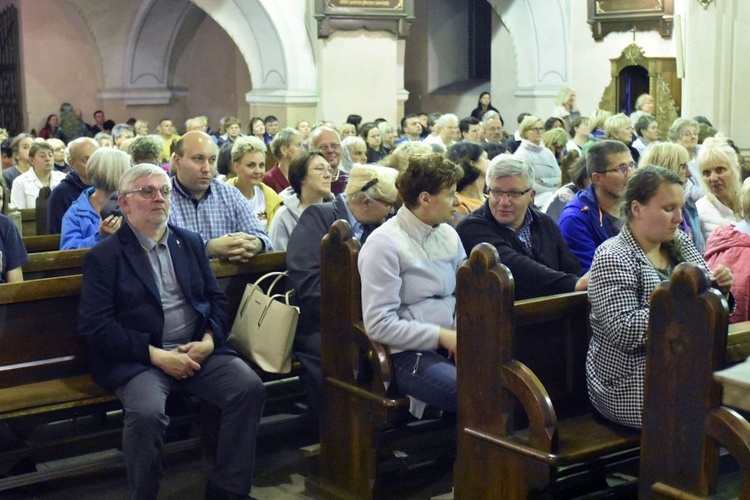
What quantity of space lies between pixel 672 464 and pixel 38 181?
→ 5.90m

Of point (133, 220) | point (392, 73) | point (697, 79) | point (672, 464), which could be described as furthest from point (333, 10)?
point (672, 464)

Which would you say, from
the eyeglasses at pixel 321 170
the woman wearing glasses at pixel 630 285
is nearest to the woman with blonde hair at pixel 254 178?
the eyeglasses at pixel 321 170

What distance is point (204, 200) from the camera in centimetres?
465

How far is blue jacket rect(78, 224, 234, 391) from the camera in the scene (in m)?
3.61

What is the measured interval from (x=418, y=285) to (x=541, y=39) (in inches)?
461

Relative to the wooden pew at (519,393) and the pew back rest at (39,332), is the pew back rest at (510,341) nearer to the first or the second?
the wooden pew at (519,393)

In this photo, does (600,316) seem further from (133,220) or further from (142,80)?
(142,80)

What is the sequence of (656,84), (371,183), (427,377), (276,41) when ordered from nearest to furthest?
1. (427,377)
2. (371,183)
3. (656,84)
4. (276,41)

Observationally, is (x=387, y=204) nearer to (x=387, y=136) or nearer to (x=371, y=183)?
(x=371, y=183)

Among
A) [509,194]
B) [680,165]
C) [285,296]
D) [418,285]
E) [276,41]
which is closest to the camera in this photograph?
[418,285]

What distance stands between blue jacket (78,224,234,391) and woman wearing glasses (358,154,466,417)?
0.72 m

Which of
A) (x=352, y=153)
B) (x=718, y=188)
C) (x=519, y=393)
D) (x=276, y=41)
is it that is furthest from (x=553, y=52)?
(x=519, y=393)

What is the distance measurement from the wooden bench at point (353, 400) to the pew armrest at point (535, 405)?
0.58 meters

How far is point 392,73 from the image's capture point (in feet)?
44.4
